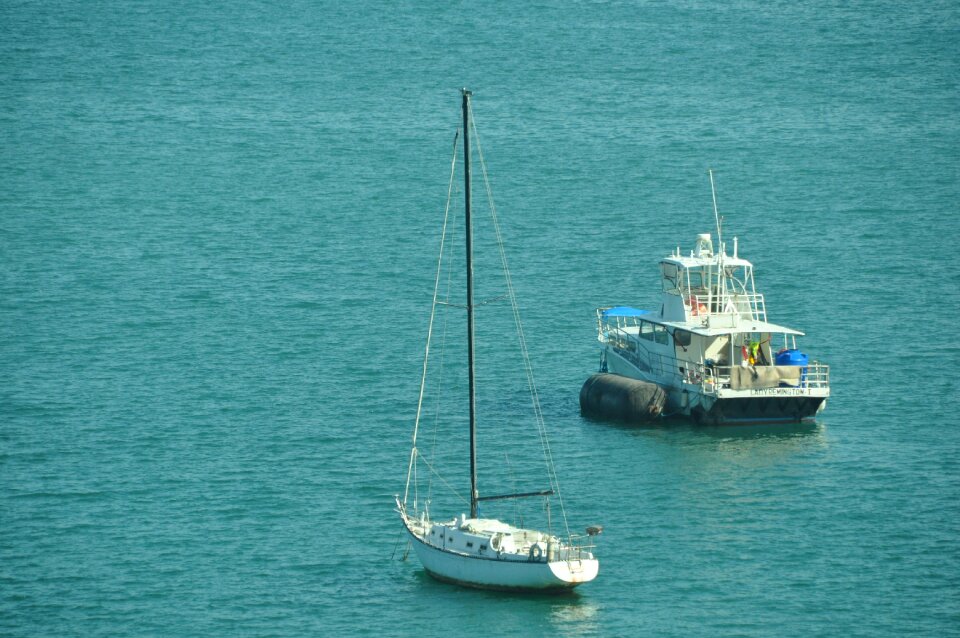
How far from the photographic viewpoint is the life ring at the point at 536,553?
233 ft

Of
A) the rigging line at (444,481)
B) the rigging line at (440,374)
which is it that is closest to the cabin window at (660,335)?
the rigging line at (440,374)

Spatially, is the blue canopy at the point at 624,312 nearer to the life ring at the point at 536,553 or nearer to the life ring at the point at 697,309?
the life ring at the point at 697,309

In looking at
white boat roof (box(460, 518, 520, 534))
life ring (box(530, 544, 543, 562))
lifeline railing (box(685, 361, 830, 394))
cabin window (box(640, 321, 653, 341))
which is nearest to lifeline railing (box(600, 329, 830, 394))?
lifeline railing (box(685, 361, 830, 394))

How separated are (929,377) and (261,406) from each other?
35.0m

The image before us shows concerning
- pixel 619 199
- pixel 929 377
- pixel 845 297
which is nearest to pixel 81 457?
pixel 929 377

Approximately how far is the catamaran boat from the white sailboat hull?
24.1 metres

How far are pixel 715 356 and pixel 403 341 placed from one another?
901 inches

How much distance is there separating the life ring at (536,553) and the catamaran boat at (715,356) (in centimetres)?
2489

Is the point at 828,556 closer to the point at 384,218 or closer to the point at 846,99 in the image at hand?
the point at 384,218

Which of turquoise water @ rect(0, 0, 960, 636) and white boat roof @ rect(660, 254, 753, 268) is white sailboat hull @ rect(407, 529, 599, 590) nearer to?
turquoise water @ rect(0, 0, 960, 636)

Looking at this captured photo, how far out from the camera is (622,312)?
104m

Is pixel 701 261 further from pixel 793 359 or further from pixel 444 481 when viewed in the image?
pixel 444 481

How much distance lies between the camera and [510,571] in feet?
236

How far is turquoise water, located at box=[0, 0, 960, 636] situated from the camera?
75500 millimetres
